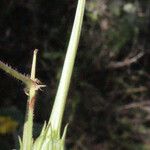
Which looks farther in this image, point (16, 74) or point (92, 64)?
point (92, 64)

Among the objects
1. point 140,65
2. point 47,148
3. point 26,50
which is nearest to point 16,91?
point 26,50

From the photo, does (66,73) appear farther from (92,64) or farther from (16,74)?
(92,64)

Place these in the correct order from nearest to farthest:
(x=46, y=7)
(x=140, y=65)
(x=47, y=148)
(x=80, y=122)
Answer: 1. (x=47, y=148)
2. (x=46, y=7)
3. (x=80, y=122)
4. (x=140, y=65)

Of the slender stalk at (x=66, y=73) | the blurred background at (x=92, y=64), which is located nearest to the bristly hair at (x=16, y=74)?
the slender stalk at (x=66, y=73)

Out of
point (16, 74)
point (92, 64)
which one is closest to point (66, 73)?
point (16, 74)

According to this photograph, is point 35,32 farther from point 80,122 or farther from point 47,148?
point 47,148

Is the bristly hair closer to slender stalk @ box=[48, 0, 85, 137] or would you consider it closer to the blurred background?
slender stalk @ box=[48, 0, 85, 137]

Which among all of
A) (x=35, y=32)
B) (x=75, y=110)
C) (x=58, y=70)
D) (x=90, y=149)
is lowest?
(x=90, y=149)
